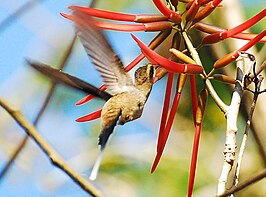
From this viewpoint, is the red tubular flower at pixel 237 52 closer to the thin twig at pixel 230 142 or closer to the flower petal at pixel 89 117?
the thin twig at pixel 230 142

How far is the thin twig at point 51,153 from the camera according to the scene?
659 mm

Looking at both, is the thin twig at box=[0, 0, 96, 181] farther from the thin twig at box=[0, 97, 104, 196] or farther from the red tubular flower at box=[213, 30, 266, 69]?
the red tubular flower at box=[213, 30, 266, 69]

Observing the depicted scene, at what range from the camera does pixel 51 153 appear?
0.68 m

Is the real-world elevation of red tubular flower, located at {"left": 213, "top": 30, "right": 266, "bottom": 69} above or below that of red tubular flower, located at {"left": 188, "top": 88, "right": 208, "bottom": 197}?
above

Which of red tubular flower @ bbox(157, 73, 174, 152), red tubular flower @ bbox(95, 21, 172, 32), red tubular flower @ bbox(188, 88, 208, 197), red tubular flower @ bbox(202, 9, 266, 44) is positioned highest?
red tubular flower @ bbox(95, 21, 172, 32)

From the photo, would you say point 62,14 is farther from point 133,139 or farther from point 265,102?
point 133,139

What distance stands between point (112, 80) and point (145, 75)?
0.17ft

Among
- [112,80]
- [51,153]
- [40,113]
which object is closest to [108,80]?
[112,80]

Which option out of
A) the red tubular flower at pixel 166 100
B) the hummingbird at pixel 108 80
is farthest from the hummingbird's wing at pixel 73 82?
the red tubular flower at pixel 166 100

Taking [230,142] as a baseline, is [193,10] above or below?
above

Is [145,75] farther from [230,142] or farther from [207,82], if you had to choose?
[230,142]

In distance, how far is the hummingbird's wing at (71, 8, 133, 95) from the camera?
974 millimetres

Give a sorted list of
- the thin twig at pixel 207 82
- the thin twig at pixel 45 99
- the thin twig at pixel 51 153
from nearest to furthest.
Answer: the thin twig at pixel 51 153, the thin twig at pixel 45 99, the thin twig at pixel 207 82

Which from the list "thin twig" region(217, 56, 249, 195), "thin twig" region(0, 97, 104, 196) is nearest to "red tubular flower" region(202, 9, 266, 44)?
"thin twig" region(217, 56, 249, 195)
